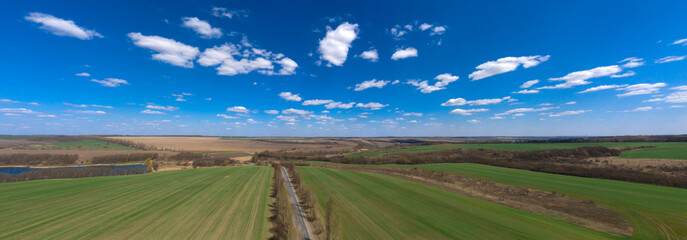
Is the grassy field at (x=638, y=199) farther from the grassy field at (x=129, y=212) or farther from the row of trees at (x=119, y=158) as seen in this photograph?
the row of trees at (x=119, y=158)

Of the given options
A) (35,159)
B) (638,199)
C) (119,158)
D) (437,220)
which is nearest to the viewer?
(437,220)

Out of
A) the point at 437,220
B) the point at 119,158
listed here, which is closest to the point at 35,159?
the point at 119,158

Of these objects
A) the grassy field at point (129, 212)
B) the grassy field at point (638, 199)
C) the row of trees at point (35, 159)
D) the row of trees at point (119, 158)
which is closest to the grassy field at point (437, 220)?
the grassy field at point (638, 199)

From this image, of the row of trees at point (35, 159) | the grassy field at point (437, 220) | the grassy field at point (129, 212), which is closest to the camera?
the grassy field at point (437, 220)

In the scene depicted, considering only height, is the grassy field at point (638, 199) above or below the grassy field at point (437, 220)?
above

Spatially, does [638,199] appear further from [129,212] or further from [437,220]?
[129,212]

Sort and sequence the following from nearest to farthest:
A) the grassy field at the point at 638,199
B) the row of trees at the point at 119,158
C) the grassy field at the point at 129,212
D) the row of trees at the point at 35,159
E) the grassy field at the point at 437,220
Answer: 1. the grassy field at the point at 437,220
2. the grassy field at the point at 638,199
3. the grassy field at the point at 129,212
4. the row of trees at the point at 35,159
5. the row of trees at the point at 119,158

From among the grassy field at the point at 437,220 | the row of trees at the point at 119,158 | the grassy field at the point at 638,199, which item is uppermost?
the grassy field at the point at 638,199
